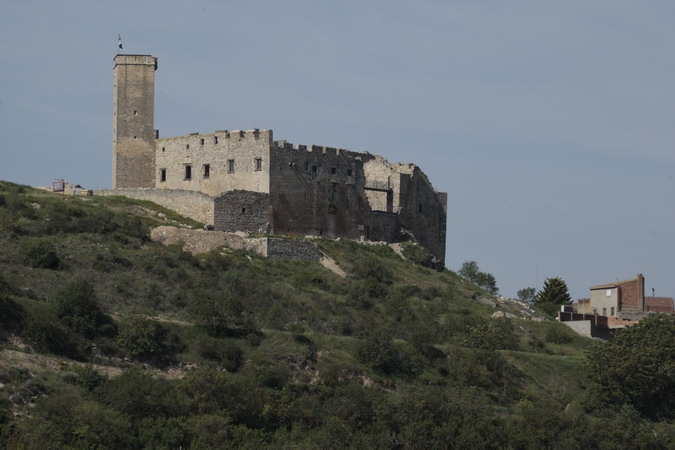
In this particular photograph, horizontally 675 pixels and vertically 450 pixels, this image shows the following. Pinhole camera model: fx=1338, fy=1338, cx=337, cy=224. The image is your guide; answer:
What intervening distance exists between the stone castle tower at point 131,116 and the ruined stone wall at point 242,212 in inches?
249

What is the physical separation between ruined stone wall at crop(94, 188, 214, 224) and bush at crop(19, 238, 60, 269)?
1196cm

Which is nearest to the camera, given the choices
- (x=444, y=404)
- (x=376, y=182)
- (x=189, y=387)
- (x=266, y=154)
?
(x=189, y=387)

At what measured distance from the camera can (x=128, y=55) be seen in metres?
66.9

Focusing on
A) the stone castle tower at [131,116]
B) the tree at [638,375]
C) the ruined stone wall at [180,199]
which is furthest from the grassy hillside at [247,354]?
the stone castle tower at [131,116]

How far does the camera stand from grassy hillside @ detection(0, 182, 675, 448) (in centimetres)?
4059

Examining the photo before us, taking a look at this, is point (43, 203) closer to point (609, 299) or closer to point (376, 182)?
point (376, 182)

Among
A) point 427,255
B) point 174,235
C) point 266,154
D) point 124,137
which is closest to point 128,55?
point 124,137

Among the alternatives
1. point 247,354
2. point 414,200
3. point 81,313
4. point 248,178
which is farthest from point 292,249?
point 81,313

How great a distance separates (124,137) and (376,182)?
13.2m

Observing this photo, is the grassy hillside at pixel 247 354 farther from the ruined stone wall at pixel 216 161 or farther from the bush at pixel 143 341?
the ruined stone wall at pixel 216 161

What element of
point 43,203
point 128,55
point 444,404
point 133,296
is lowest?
point 444,404

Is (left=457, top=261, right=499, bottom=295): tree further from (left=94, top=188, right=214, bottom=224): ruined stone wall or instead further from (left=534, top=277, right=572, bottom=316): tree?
(left=94, top=188, right=214, bottom=224): ruined stone wall

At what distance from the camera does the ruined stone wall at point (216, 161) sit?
64.7m

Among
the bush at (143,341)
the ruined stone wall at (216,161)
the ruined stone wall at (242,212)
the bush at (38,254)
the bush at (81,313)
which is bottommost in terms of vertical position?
the bush at (143,341)
